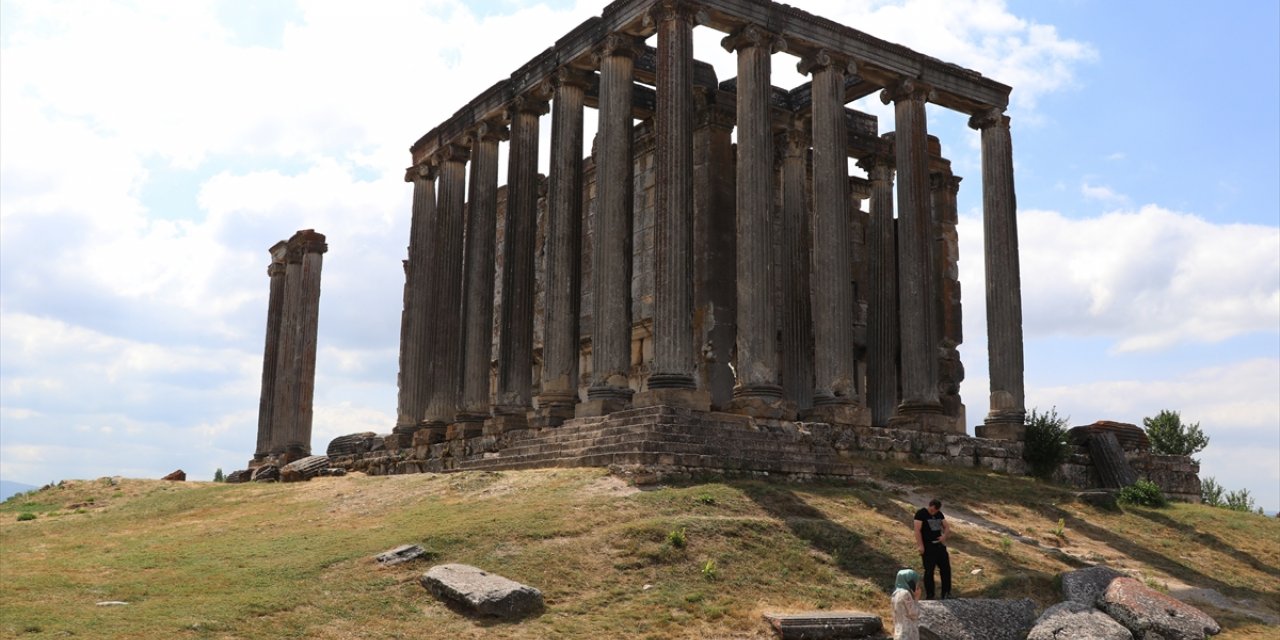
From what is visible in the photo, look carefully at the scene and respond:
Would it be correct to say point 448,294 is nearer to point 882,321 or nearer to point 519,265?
point 519,265

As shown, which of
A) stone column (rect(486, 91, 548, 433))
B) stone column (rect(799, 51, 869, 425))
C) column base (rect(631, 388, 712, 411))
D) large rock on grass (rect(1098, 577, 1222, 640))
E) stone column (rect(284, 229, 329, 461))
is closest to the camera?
large rock on grass (rect(1098, 577, 1222, 640))

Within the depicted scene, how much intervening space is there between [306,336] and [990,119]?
27.6 metres

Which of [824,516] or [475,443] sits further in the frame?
[475,443]

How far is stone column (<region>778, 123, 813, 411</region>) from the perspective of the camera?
32.2m

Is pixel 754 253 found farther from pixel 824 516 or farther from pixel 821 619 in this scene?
pixel 821 619

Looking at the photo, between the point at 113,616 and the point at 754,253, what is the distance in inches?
653

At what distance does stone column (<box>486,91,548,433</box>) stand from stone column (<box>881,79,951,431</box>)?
33.7 feet

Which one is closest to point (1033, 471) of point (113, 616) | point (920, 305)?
point (920, 305)

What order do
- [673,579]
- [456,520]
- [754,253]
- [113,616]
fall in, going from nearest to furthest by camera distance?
[113,616] → [673,579] → [456,520] → [754,253]

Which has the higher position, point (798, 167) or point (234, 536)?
point (798, 167)

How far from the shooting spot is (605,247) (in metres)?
28.1

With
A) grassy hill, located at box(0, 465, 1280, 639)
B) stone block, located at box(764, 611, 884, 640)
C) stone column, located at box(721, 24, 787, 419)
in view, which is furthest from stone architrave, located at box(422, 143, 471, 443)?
stone block, located at box(764, 611, 884, 640)

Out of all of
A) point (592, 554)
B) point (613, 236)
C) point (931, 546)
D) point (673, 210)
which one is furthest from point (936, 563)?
point (613, 236)

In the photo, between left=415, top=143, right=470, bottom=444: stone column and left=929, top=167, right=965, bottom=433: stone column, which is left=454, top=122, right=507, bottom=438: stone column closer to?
left=415, top=143, right=470, bottom=444: stone column
